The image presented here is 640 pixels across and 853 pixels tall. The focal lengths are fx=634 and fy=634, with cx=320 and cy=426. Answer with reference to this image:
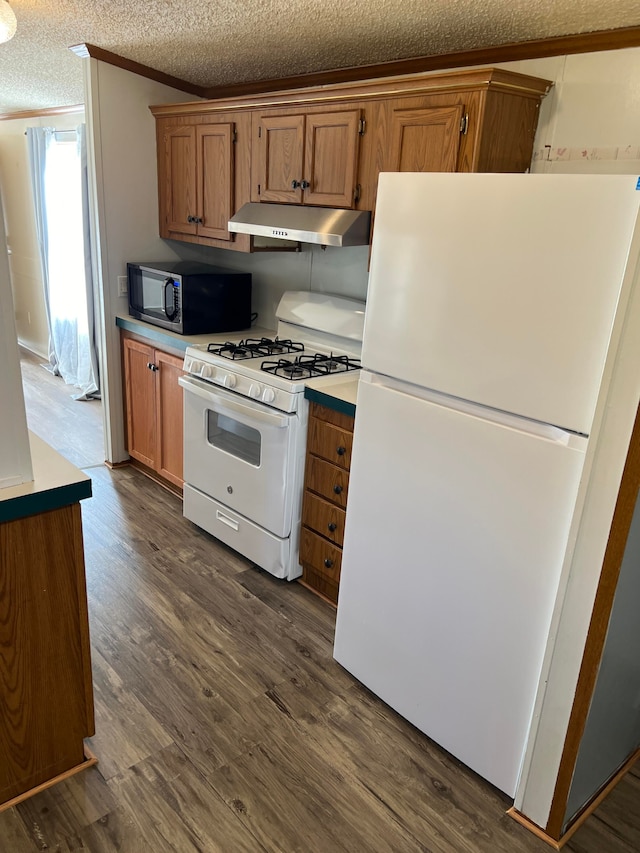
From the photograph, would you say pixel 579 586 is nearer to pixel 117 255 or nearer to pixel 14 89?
pixel 117 255

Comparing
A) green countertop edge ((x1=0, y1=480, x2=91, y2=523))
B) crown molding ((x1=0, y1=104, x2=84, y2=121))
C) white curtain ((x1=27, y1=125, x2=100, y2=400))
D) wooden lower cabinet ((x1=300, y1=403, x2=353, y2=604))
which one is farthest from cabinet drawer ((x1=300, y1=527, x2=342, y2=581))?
crown molding ((x1=0, y1=104, x2=84, y2=121))

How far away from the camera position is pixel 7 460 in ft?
5.09

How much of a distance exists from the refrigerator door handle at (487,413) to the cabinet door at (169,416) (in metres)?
1.61

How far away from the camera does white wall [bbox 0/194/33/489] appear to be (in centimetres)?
147

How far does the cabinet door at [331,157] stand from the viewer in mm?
2492

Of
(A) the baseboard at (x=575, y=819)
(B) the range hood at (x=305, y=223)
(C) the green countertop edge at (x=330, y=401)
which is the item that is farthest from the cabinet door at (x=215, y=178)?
(A) the baseboard at (x=575, y=819)

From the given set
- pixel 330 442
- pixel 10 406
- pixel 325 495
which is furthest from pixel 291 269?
pixel 10 406

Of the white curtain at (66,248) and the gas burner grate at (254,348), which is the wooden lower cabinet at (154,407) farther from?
the white curtain at (66,248)

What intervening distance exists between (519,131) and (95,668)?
2421mm

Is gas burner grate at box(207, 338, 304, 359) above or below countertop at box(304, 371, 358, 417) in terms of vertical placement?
above

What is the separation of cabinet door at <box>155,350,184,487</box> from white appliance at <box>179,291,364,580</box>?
0.24 m

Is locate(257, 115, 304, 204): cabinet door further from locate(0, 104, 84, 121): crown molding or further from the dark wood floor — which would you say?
locate(0, 104, 84, 121): crown molding

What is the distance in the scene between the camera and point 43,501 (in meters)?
1.57

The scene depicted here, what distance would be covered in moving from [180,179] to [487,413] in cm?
255
